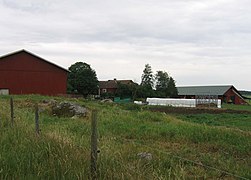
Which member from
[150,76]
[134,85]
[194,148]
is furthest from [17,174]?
[150,76]

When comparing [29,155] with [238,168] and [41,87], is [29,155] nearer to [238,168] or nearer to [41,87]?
[238,168]

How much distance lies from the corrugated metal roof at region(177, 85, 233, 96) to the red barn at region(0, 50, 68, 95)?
151 ft

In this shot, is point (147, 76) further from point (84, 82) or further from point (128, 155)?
point (128, 155)

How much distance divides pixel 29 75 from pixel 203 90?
57756mm

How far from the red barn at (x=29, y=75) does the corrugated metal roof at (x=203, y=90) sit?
151 ft

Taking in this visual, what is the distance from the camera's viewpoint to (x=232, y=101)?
275 ft

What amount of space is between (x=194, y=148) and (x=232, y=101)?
3016 inches

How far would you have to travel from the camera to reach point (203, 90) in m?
94.7

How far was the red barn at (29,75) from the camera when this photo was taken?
46103 millimetres

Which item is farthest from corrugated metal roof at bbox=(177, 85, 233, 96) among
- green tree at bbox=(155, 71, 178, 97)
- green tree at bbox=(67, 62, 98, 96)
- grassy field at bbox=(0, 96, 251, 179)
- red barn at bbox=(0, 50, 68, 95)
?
grassy field at bbox=(0, 96, 251, 179)

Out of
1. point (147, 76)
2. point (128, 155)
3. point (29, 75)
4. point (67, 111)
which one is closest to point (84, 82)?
point (147, 76)

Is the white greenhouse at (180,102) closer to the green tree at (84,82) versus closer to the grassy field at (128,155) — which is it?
the green tree at (84,82)

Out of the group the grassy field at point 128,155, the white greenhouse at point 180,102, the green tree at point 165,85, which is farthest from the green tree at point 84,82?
the grassy field at point 128,155

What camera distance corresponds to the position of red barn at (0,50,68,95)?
4610cm
